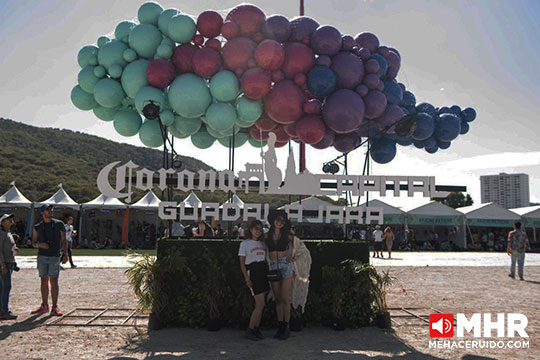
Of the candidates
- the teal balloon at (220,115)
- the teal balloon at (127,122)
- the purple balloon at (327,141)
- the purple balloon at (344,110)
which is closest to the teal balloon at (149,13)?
the teal balloon at (127,122)

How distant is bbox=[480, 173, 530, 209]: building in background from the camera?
4006 inches

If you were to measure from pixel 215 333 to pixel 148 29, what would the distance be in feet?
17.4

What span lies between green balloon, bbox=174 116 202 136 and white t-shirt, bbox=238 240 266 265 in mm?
3531

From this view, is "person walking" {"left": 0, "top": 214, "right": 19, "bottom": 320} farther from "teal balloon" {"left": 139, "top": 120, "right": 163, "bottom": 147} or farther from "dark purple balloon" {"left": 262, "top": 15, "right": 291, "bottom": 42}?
"dark purple balloon" {"left": 262, "top": 15, "right": 291, "bottom": 42}

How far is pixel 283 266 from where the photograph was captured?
5.41m

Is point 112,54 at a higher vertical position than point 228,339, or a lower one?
higher

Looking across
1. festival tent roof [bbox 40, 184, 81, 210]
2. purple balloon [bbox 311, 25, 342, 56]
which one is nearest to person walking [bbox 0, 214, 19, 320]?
purple balloon [bbox 311, 25, 342, 56]

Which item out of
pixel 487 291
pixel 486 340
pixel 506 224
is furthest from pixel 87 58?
pixel 506 224

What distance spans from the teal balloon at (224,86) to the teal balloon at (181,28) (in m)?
0.92

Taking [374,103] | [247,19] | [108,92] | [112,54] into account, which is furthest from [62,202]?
[374,103]

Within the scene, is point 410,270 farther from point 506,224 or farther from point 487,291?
point 506,224

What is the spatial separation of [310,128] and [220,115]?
162cm

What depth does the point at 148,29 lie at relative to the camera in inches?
296

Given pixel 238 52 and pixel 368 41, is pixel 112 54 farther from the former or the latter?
pixel 368 41
